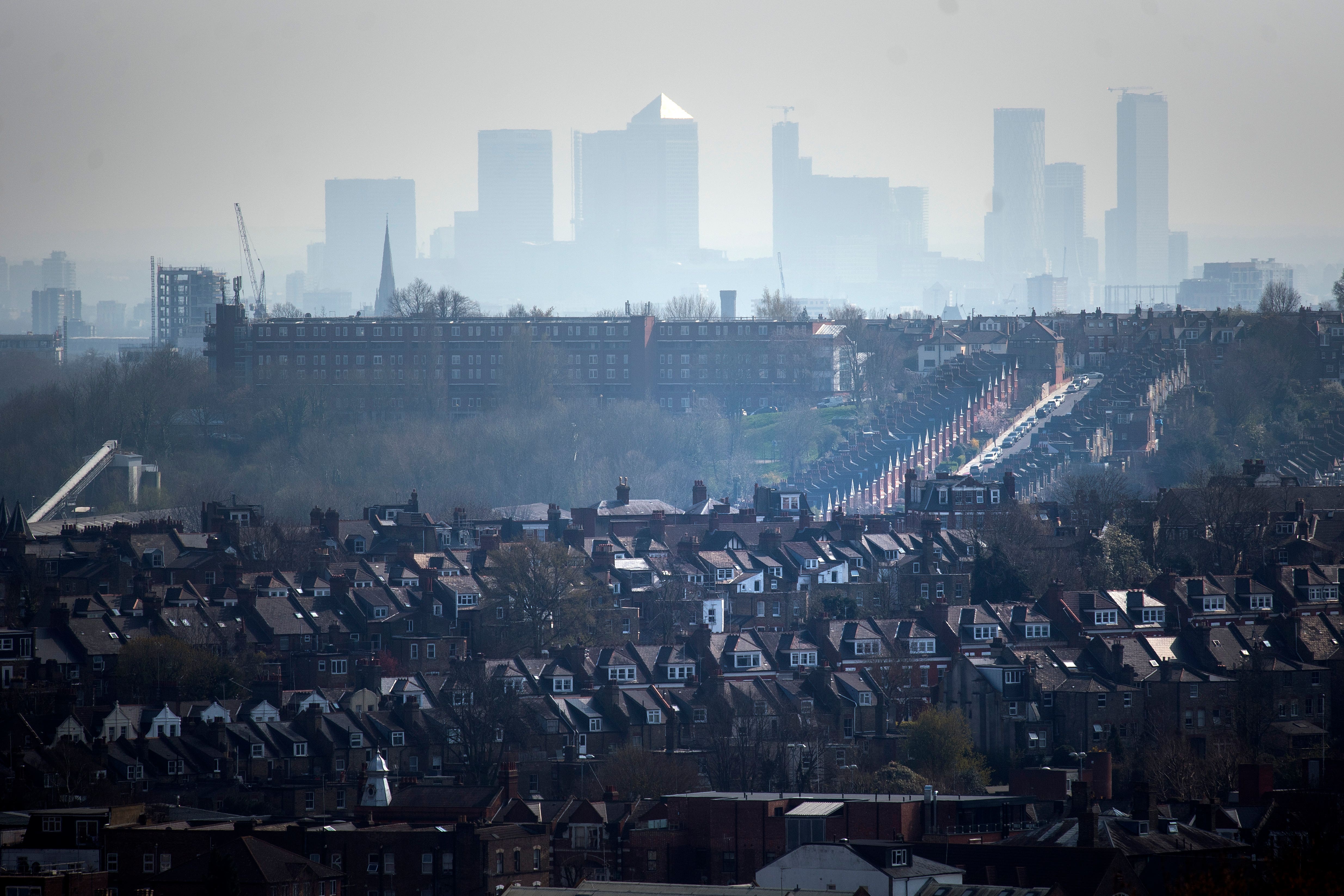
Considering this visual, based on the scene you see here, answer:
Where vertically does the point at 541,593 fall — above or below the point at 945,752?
above

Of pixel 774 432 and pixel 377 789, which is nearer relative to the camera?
pixel 377 789

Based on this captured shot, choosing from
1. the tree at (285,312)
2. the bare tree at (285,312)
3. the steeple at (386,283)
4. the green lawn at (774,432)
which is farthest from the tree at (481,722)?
the steeple at (386,283)

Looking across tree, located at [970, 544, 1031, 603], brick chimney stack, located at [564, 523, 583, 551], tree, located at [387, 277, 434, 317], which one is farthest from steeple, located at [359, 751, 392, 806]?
tree, located at [387, 277, 434, 317]

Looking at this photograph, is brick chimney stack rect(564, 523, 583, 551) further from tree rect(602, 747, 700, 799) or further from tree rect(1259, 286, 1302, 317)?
tree rect(1259, 286, 1302, 317)

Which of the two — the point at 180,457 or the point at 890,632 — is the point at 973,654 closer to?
the point at 890,632

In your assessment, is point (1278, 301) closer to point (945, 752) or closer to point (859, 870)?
point (945, 752)

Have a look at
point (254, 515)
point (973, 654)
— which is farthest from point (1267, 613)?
point (254, 515)

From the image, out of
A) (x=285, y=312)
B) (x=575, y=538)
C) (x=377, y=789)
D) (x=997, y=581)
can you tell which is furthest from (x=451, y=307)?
(x=377, y=789)
